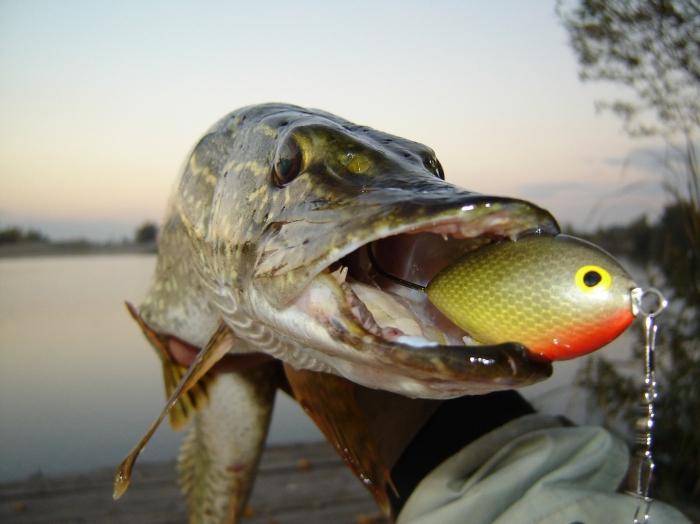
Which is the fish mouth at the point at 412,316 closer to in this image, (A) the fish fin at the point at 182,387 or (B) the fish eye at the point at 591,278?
(B) the fish eye at the point at 591,278

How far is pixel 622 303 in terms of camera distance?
2.08ft

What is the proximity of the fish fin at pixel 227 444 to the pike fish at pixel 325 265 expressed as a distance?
5cm

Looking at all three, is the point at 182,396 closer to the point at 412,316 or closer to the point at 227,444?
the point at 227,444

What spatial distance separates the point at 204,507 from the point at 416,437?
0.60m

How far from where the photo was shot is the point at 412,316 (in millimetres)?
709

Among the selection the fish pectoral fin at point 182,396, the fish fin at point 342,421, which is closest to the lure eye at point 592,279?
the fish fin at point 342,421

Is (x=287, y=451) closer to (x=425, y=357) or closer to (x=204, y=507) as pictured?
(x=204, y=507)

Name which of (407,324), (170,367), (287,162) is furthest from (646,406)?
(170,367)

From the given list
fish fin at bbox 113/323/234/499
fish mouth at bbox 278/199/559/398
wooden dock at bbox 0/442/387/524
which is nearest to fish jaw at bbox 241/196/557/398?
fish mouth at bbox 278/199/559/398

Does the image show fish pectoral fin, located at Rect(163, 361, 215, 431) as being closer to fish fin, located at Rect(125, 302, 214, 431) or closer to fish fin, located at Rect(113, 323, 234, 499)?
fish fin, located at Rect(125, 302, 214, 431)

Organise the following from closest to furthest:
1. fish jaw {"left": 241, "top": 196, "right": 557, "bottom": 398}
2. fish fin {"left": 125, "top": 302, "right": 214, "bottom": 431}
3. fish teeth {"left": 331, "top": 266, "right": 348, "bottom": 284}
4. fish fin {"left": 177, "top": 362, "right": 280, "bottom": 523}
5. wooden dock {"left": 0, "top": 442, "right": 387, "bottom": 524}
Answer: fish jaw {"left": 241, "top": 196, "right": 557, "bottom": 398} < fish teeth {"left": 331, "top": 266, "right": 348, "bottom": 284} < fish fin {"left": 125, "top": 302, "right": 214, "bottom": 431} < fish fin {"left": 177, "top": 362, "right": 280, "bottom": 523} < wooden dock {"left": 0, "top": 442, "right": 387, "bottom": 524}

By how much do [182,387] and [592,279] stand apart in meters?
0.61

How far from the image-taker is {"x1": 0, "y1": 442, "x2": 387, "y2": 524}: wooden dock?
9.85 ft

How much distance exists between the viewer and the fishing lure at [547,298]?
63 centimetres
